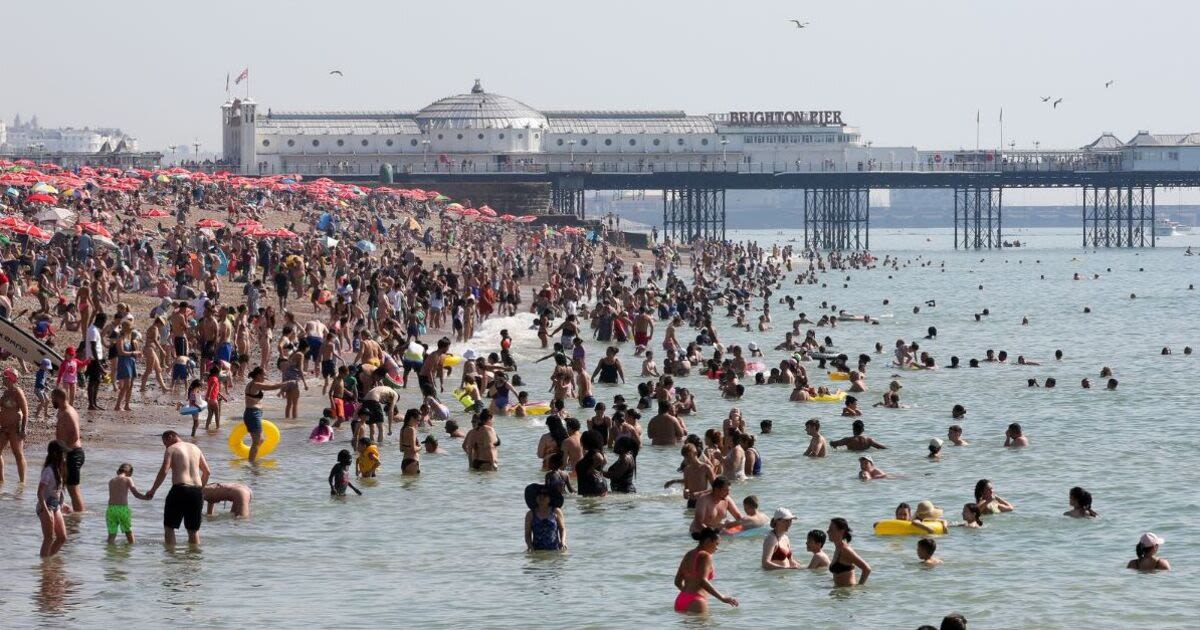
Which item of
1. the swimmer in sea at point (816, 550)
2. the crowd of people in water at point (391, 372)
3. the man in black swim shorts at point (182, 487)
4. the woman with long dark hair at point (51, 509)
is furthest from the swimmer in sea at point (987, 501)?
the woman with long dark hair at point (51, 509)

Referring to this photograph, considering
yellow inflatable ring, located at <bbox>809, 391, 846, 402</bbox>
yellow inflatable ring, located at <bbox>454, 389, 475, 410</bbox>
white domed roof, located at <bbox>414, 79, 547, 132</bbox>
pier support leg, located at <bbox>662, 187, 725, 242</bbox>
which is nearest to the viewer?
yellow inflatable ring, located at <bbox>454, 389, 475, 410</bbox>

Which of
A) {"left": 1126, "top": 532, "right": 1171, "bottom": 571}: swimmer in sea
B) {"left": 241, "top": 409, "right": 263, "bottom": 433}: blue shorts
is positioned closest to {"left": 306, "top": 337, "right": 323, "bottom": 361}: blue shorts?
{"left": 241, "top": 409, "right": 263, "bottom": 433}: blue shorts

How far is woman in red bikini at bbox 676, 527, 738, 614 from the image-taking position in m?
15.4

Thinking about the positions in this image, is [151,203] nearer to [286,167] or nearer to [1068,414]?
[1068,414]

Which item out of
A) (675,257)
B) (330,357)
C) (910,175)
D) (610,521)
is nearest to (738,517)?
(610,521)

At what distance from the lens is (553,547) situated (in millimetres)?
18297

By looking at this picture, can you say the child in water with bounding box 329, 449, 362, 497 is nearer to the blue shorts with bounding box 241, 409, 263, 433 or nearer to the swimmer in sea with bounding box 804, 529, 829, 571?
the blue shorts with bounding box 241, 409, 263, 433

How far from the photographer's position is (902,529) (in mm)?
19578

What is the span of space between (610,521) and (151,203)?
4651 centimetres

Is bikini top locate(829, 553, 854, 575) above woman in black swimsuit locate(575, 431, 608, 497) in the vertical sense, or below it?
below

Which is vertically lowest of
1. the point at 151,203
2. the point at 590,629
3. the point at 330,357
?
the point at 590,629

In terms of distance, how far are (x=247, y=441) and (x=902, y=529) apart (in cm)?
882

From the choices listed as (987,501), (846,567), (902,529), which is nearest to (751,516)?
(902,529)

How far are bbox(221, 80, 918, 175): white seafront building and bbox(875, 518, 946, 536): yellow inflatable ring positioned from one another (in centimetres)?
9761
